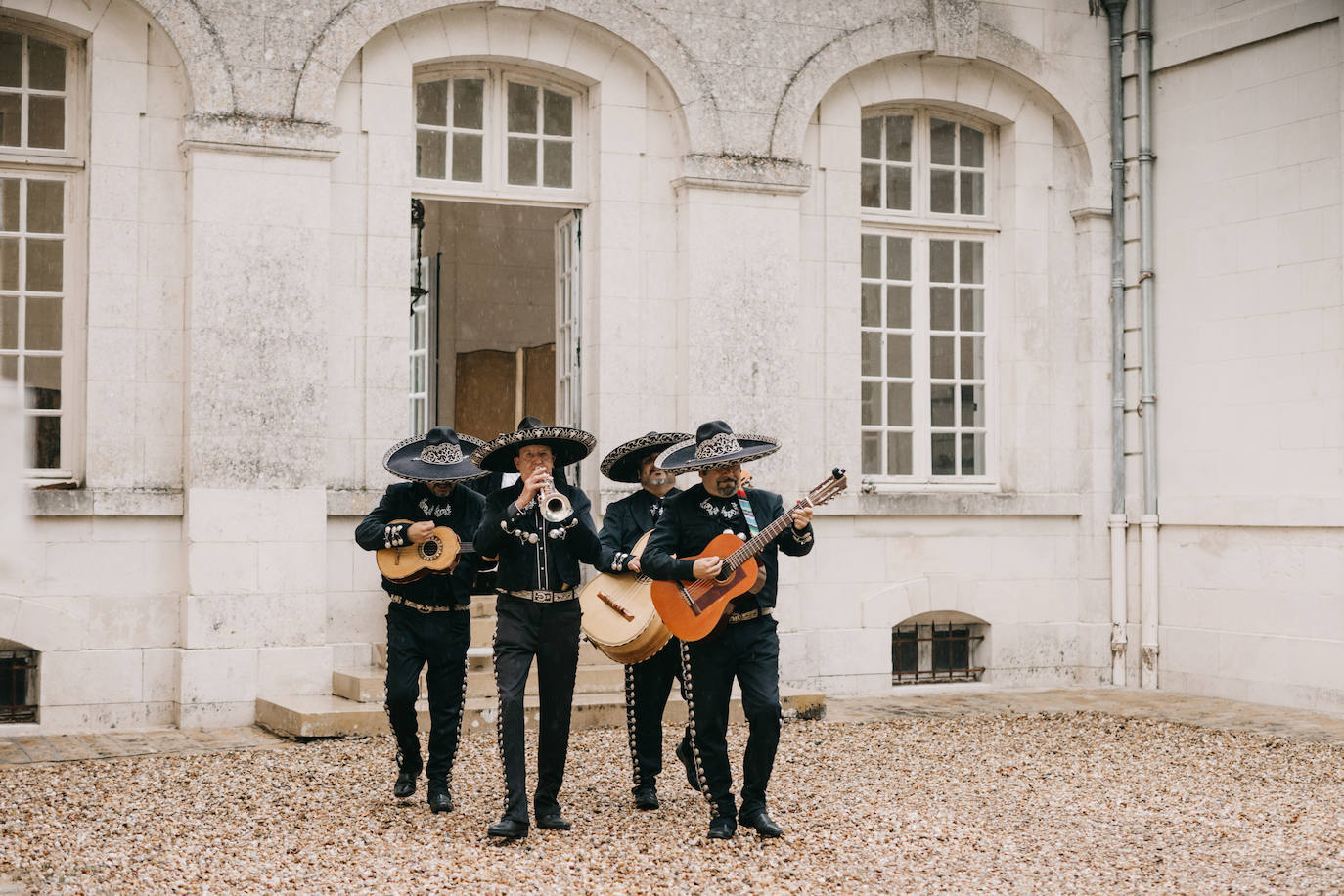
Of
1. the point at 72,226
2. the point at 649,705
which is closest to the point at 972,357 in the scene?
the point at 649,705

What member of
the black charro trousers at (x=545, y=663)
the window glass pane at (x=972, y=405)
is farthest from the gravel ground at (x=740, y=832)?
the window glass pane at (x=972, y=405)

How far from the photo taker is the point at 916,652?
11.1 meters

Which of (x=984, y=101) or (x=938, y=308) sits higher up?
(x=984, y=101)

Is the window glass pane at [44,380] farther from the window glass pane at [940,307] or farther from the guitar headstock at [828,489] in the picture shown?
the window glass pane at [940,307]

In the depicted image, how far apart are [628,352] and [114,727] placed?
154 inches

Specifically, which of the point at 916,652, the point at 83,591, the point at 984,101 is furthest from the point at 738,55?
the point at 83,591

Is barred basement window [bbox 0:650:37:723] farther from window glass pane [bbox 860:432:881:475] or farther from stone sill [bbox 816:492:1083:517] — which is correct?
window glass pane [bbox 860:432:881:475]

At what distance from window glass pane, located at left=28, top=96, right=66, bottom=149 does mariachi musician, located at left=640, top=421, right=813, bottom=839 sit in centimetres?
505

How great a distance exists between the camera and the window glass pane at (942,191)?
37.4 ft

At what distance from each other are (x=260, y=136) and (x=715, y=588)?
15.3 ft

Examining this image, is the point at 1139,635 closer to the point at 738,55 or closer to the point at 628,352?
the point at 628,352

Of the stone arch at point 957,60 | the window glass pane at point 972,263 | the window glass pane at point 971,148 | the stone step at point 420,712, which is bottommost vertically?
the stone step at point 420,712

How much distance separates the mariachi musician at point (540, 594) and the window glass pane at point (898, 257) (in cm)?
533

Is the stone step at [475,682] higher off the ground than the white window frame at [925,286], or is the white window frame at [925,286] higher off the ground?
the white window frame at [925,286]
